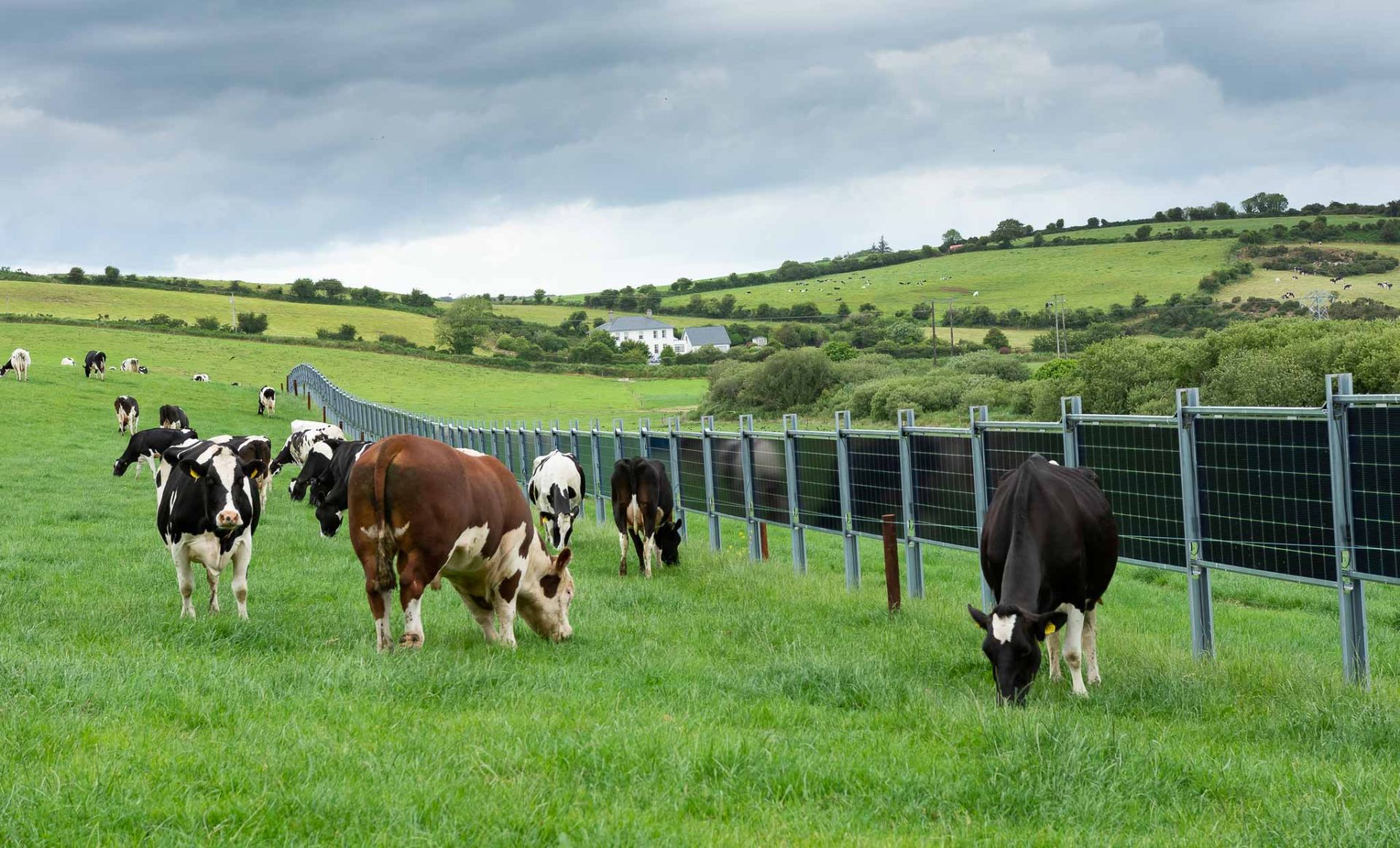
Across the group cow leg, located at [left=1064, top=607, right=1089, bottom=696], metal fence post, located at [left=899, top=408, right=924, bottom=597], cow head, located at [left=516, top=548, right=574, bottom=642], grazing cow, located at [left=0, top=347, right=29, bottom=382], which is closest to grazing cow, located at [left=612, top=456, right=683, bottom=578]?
metal fence post, located at [left=899, top=408, right=924, bottom=597]

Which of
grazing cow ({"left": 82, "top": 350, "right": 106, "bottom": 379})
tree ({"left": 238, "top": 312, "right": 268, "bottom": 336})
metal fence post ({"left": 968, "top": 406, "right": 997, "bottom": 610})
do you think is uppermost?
tree ({"left": 238, "top": 312, "right": 268, "bottom": 336})

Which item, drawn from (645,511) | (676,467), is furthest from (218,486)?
(676,467)

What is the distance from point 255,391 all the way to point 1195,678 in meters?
62.4

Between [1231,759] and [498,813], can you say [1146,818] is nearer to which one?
[1231,759]

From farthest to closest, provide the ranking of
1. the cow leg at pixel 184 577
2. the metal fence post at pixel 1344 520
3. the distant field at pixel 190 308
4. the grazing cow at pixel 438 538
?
1. the distant field at pixel 190 308
2. the cow leg at pixel 184 577
3. the grazing cow at pixel 438 538
4. the metal fence post at pixel 1344 520

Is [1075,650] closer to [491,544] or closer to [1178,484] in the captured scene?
[1178,484]

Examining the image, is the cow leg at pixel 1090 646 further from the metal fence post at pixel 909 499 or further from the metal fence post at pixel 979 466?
the metal fence post at pixel 909 499

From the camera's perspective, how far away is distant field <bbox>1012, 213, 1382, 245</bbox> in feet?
387

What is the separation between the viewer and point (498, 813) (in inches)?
192

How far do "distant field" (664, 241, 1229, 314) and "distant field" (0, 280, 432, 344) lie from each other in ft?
147

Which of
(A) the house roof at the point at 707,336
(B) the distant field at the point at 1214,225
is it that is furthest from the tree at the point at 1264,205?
(A) the house roof at the point at 707,336

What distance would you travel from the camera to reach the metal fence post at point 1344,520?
7762mm

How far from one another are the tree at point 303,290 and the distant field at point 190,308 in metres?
3.51

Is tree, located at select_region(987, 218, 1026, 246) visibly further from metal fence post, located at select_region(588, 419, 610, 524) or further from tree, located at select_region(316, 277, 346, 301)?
metal fence post, located at select_region(588, 419, 610, 524)
